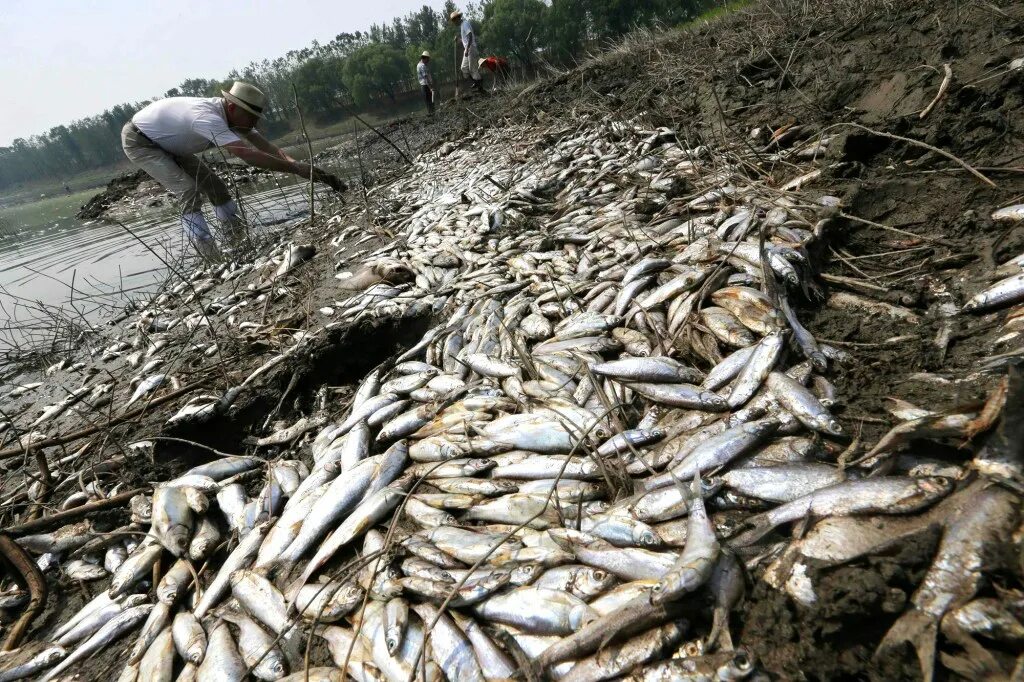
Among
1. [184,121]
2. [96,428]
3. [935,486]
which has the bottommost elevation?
[96,428]

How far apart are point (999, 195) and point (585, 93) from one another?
28.2 ft

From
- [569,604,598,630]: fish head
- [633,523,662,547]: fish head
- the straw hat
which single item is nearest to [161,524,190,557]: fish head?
[569,604,598,630]: fish head

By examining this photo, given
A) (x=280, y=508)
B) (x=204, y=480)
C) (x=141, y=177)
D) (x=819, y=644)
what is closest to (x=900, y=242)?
(x=819, y=644)

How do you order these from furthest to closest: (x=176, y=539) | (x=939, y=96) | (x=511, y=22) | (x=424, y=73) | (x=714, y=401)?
(x=511, y=22), (x=424, y=73), (x=939, y=96), (x=176, y=539), (x=714, y=401)

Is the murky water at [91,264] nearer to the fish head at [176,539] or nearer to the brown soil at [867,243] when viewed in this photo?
the brown soil at [867,243]

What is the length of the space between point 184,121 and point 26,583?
20.8 feet

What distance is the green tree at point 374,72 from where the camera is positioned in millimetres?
50688

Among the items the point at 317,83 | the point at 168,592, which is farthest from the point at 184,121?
the point at 317,83

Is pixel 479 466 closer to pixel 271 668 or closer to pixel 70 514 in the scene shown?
pixel 271 668

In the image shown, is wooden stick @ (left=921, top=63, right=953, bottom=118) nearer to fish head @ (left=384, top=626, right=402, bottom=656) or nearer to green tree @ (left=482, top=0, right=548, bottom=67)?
fish head @ (left=384, top=626, right=402, bottom=656)

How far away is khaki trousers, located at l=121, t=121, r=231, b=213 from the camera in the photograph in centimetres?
723

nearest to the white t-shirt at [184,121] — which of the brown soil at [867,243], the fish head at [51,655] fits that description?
the brown soil at [867,243]

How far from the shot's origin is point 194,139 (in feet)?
24.0

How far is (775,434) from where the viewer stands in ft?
6.59
